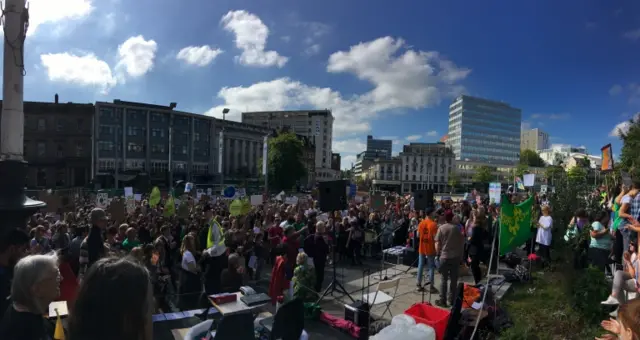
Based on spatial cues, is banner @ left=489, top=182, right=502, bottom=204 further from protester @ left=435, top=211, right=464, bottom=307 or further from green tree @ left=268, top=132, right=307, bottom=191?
green tree @ left=268, top=132, right=307, bottom=191

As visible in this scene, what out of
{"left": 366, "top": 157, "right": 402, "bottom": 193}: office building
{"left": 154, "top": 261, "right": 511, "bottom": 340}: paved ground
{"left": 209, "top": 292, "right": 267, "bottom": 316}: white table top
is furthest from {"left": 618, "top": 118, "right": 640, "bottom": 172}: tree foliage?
{"left": 366, "top": 157, "right": 402, "bottom": 193}: office building

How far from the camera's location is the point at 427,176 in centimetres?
12394

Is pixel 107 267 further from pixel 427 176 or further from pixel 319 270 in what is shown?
pixel 427 176

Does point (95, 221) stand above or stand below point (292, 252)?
above

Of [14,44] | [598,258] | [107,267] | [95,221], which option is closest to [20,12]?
[14,44]

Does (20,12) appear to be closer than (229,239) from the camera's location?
Yes

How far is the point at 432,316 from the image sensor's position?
6.14 metres

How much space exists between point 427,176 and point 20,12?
125276 millimetres

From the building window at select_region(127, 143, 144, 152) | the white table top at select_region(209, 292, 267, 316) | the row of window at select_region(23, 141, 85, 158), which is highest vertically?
the building window at select_region(127, 143, 144, 152)

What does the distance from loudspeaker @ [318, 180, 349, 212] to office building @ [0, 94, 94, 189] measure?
5734 centimetres

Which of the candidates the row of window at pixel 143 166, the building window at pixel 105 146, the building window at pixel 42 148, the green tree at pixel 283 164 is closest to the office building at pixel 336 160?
the row of window at pixel 143 166

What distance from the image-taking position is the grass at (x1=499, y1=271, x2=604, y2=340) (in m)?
5.36

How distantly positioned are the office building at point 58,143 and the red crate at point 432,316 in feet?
199

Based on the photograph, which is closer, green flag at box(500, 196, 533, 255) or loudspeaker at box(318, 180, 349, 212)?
green flag at box(500, 196, 533, 255)
